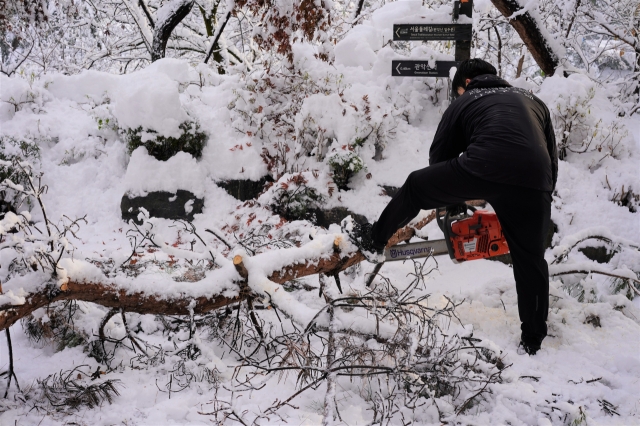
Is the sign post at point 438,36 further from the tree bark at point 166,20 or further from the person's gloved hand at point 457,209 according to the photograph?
the tree bark at point 166,20

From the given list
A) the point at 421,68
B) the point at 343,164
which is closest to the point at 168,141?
the point at 343,164

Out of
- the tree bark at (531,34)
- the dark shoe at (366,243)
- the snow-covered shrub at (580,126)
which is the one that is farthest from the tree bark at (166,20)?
the dark shoe at (366,243)

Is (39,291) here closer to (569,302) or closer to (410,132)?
(569,302)

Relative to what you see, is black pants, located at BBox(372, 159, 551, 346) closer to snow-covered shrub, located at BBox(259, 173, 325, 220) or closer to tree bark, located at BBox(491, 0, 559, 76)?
→ snow-covered shrub, located at BBox(259, 173, 325, 220)

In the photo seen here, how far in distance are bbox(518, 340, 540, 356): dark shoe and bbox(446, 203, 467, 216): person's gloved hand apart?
2.76 feet

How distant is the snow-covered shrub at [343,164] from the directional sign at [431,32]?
157 centimetres

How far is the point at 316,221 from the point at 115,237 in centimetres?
217

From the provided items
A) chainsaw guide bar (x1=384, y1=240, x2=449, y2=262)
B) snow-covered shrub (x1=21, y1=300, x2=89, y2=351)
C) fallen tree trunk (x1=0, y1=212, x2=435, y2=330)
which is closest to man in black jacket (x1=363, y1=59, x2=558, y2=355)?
chainsaw guide bar (x1=384, y1=240, x2=449, y2=262)

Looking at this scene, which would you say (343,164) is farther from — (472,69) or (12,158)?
(12,158)

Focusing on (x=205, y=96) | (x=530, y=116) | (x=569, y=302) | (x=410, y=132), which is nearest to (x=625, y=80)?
(x=410, y=132)

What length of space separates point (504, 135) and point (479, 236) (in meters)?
0.70

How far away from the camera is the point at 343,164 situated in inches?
198

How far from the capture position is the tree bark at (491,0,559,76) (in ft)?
19.3

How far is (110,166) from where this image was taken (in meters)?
5.58
